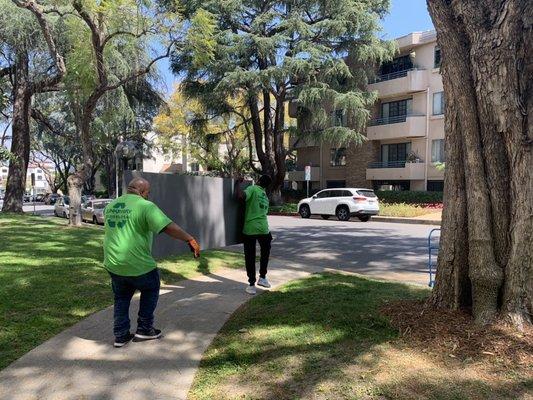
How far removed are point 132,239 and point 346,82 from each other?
→ 2721 cm

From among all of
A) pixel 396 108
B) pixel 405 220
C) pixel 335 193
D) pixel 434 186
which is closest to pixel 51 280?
pixel 405 220

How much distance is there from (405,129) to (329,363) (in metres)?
31.4

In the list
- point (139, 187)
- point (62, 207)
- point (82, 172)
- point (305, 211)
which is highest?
point (82, 172)

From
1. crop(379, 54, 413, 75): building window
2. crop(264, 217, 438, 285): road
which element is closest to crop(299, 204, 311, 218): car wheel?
crop(264, 217, 438, 285): road

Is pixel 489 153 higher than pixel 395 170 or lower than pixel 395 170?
lower

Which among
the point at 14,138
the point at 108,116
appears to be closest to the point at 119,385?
the point at 108,116

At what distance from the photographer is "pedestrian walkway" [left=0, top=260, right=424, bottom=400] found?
3.73m

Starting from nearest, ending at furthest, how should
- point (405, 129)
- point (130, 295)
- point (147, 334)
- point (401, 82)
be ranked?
point (130, 295) < point (147, 334) < point (405, 129) < point (401, 82)

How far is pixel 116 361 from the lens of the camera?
14.2ft

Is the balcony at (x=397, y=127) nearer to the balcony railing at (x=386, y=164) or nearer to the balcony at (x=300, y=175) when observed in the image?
the balcony railing at (x=386, y=164)

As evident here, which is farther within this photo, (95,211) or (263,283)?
(95,211)

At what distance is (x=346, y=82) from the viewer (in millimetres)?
29984

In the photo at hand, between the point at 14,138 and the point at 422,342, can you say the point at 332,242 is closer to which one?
the point at 422,342

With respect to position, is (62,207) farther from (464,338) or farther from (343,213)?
(464,338)
